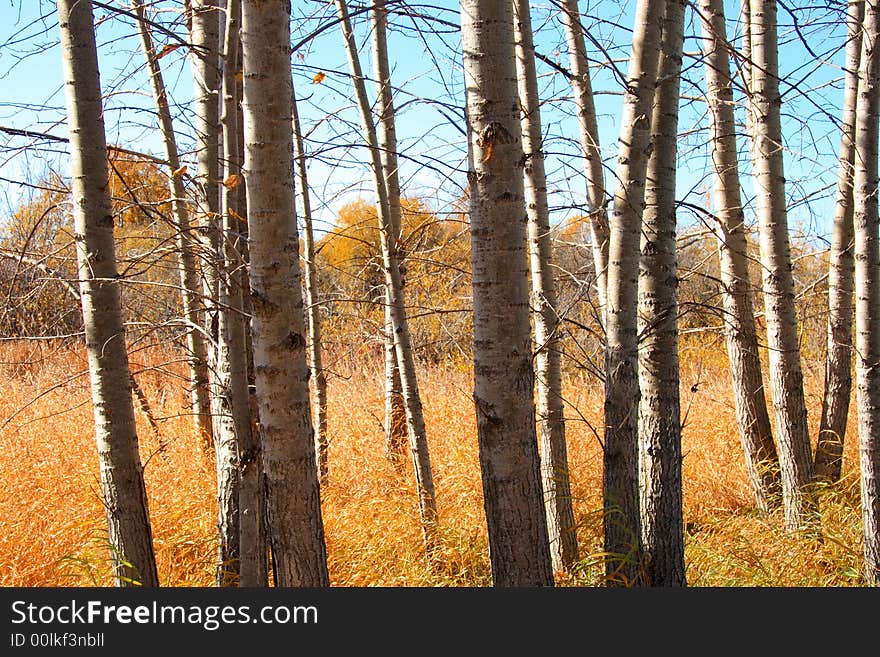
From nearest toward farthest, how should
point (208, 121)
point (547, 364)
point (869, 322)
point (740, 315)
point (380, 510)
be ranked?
1. point (208, 121)
2. point (869, 322)
3. point (547, 364)
4. point (380, 510)
5. point (740, 315)

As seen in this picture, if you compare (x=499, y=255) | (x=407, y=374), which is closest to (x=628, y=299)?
(x=499, y=255)

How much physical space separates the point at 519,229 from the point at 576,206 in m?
0.59

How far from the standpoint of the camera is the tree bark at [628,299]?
108 inches

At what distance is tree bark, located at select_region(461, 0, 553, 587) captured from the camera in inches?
87.2

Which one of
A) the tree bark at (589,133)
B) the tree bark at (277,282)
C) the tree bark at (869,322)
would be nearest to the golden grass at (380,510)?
the tree bark at (869,322)

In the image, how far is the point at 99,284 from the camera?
102 inches

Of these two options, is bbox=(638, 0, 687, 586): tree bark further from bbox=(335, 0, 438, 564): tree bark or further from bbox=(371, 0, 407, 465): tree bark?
bbox=(371, 0, 407, 465): tree bark

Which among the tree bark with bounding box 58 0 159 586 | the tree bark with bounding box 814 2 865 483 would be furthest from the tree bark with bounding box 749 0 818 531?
the tree bark with bounding box 58 0 159 586

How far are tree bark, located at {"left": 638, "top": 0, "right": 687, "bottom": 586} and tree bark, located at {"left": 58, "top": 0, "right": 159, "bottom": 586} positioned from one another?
6.39 feet

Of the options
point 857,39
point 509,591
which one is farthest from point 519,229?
point 857,39

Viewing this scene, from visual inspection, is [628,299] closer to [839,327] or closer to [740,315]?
[740,315]

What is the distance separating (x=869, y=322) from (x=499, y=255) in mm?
2487

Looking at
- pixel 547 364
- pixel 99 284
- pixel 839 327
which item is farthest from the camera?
pixel 839 327

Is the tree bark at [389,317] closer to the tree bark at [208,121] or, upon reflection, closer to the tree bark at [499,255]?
the tree bark at [208,121]
